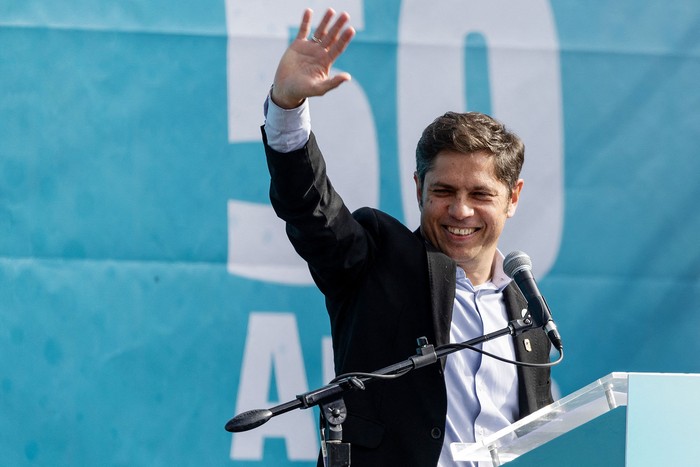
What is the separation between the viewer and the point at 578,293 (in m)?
2.94

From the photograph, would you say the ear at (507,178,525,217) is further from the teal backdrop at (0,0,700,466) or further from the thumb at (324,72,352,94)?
the thumb at (324,72,352,94)

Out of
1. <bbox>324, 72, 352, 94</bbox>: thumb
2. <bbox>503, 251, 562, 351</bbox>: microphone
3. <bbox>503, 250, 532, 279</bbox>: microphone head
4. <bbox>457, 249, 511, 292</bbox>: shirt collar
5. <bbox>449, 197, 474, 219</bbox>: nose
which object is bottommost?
<bbox>503, 251, 562, 351</bbox>: microphone

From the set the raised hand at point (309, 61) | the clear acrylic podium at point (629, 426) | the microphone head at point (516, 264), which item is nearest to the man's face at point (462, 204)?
the microphone head at point (516, 264)

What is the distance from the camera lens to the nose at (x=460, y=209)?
2.26 m

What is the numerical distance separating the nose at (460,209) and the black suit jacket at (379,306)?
99 mm

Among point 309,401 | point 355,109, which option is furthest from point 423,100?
point 309,401

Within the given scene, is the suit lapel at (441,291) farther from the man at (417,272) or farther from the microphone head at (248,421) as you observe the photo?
the microphone head at (248,421)

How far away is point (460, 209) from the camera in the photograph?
2268 millimetres

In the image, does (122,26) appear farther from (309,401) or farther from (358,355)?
(309,401)

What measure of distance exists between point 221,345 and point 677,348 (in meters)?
1.38

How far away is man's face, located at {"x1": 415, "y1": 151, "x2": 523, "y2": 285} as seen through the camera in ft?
7.52

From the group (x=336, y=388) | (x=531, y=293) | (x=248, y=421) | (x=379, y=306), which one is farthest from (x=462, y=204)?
(x=248, y=421)

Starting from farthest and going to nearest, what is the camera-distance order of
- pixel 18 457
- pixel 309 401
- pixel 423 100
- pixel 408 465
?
pixel 423 100 → pixel 18 457 → pixel 408 465 → pixel 309 401

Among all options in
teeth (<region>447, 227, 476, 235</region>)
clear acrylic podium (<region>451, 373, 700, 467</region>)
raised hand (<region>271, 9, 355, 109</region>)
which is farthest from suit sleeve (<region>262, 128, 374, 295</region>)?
clear acrylic podium (<region>451, 373, 700, 467</region>)
